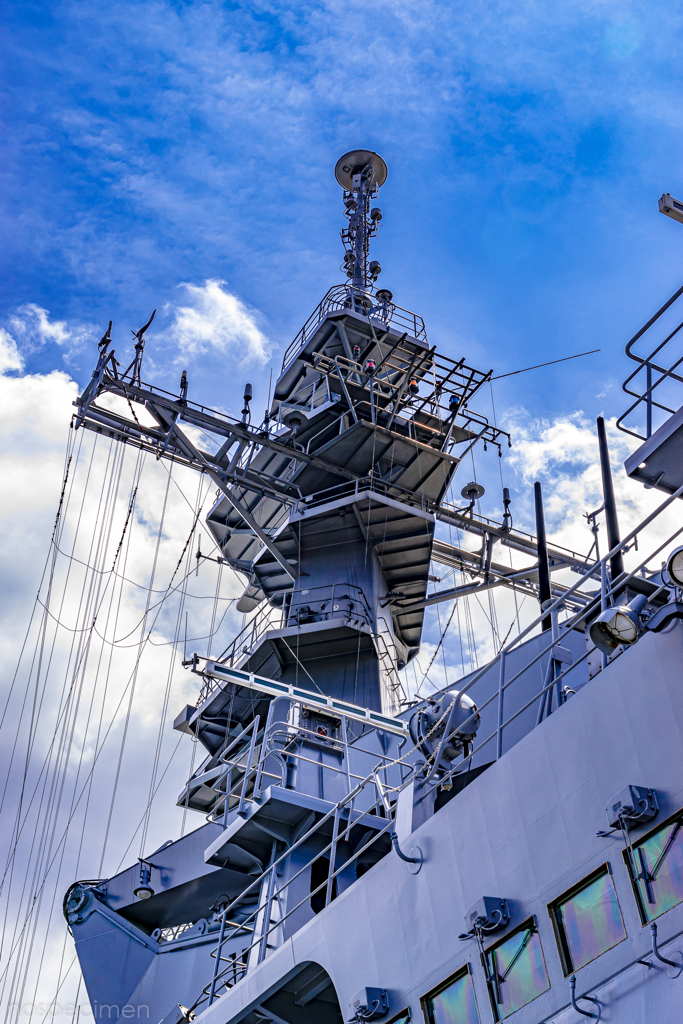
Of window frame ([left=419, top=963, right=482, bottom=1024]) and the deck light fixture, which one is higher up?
the deck light fixture

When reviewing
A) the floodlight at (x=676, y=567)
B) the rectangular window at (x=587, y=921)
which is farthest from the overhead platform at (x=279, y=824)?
the floodlight at (x=676, y=567)

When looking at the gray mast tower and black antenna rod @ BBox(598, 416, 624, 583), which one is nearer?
black antenna rod @ BBox(598, 416, 624, 583)

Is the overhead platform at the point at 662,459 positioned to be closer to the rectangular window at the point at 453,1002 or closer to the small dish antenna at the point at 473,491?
the rectangular window at the point at 453,1002

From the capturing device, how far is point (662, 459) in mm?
8508

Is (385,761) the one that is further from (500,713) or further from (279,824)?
(500,713)

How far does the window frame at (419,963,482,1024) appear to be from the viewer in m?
7.91

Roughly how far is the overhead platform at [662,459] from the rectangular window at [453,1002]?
453 cm

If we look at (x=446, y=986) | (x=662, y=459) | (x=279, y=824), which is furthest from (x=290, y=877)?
(x=662, y=459)

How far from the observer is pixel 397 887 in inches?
365

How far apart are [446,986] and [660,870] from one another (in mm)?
2588

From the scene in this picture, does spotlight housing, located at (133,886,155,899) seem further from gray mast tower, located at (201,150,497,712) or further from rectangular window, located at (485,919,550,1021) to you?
rectangular window, located at (485,919,550,1021)

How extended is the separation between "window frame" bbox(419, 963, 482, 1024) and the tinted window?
1.96m

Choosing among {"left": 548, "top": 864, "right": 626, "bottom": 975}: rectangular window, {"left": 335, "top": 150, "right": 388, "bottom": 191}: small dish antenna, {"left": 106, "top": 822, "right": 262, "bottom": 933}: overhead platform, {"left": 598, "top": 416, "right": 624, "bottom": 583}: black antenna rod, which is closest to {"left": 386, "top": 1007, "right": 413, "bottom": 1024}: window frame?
{"left": 548, "top": 864, "right": 626, "bottom": 975}: rectangular window

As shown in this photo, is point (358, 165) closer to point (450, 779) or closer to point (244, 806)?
point (244, 806)
